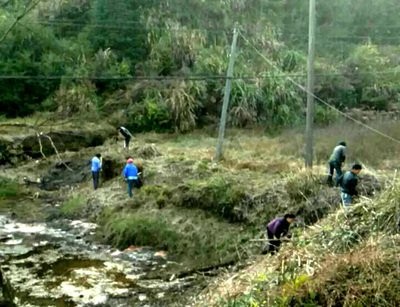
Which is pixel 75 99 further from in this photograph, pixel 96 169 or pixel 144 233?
pixel 144 233

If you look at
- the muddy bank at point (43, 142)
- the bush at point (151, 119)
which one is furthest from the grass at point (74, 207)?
the bush at point (151, 119)

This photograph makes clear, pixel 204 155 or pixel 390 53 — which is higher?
pixel 390 53

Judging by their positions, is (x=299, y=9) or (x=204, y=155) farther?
(x=299, y=9)

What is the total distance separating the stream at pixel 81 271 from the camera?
13.1 metres

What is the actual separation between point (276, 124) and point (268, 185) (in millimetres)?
15377

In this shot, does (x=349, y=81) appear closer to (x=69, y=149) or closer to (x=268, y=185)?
(x=69, y=149)

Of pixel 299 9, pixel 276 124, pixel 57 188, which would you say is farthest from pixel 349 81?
pixel 57 188

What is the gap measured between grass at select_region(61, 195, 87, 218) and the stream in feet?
3.71

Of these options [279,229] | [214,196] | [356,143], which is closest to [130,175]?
[214,196]

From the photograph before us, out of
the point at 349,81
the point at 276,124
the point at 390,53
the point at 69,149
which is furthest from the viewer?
the point at 390,53

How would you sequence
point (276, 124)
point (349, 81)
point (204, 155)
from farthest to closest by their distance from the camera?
point (349, 81) → point (276, 124) → point (204, 155)

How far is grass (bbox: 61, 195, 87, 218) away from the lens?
2012 centimetres

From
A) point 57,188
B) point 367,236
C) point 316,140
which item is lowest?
point 57,188

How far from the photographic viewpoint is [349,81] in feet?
116
